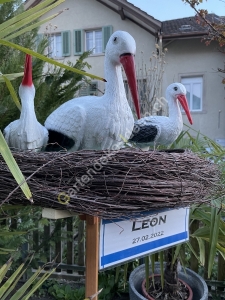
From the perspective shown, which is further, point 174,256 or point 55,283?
point 55,283

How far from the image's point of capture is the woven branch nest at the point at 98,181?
66 cm

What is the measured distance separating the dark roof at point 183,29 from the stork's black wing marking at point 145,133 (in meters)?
4.92

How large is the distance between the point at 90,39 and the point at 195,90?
8.90 feet

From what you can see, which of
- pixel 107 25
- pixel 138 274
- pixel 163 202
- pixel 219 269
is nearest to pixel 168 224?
pixel 163 202

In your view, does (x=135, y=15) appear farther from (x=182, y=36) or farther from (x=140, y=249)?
(x=140, y=249)

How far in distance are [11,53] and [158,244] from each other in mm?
1458

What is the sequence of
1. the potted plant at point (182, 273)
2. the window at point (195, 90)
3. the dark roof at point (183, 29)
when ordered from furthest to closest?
the window at point (195, 90) < the dark roof at point (183, 29) < the potted plant at point (182, 273)

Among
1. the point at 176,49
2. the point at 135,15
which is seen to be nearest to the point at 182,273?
the point at 176,49

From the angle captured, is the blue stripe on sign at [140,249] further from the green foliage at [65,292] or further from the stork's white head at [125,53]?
the green foliage at [65,292]

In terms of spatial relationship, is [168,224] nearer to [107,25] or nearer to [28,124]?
[28,124]

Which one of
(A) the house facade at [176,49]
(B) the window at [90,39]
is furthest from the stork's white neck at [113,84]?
(B) the window at [90,39]

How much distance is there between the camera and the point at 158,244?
2.89ft

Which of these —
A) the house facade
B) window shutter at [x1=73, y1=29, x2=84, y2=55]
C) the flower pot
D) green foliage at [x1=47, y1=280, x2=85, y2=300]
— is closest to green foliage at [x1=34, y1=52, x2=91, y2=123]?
the flower pot

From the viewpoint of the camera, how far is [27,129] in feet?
2.95
